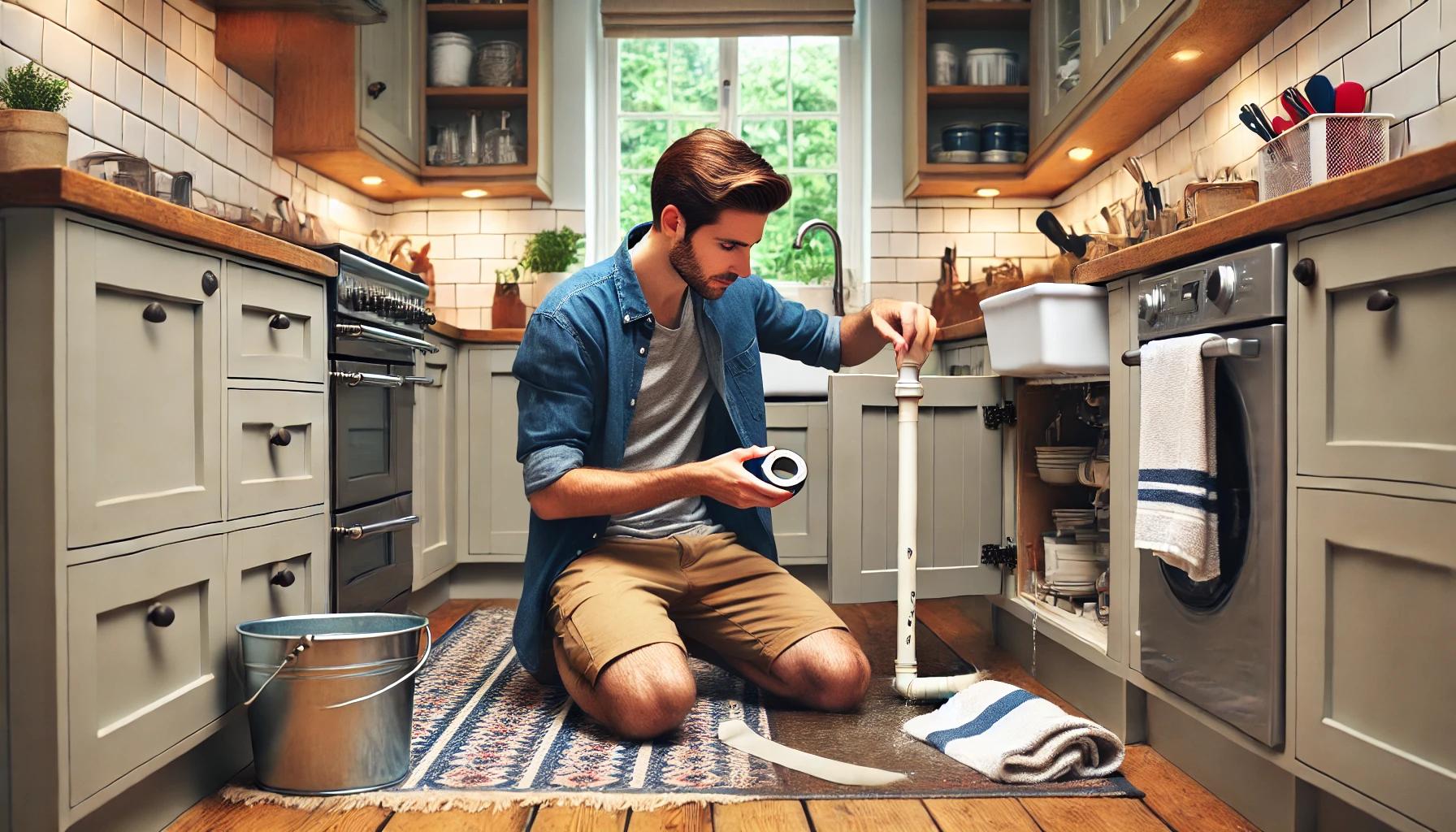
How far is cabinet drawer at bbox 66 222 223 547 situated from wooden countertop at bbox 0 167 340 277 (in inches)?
1.1

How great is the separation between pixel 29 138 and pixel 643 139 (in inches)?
110

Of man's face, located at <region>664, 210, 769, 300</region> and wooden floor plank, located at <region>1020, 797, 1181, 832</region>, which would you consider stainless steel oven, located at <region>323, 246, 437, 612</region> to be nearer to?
man's face, located at <region>664, 210, 769, 300</region>

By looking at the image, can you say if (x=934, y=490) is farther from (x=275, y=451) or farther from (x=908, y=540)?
(x=275, y=451)

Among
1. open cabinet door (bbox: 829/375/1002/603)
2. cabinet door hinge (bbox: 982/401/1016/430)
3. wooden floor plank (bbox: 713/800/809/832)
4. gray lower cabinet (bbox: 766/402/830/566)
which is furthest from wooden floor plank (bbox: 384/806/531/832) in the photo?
gray lower cabinet (bbox: 766/402/830/566)

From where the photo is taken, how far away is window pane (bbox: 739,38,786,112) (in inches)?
165

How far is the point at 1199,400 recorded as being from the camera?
162 centimetres

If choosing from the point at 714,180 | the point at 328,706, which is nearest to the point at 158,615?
the point at 328,706

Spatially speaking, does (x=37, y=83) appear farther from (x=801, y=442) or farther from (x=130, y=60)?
(x=801, y=442)

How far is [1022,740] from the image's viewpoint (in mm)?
1776

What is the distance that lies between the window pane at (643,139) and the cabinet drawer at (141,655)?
114 inches

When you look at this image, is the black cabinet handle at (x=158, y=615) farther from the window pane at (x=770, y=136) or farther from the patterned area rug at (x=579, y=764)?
the window pane at (x=770, y=136)

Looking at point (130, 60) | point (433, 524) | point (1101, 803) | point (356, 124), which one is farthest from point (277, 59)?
point (1101, 803)

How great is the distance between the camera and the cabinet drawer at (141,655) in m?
1.32

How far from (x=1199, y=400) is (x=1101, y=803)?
2.11 feet
